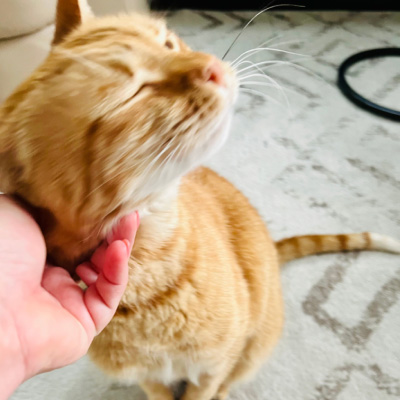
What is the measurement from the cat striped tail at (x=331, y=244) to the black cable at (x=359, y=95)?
71 centimetres

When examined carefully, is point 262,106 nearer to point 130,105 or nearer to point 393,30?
point 393,30

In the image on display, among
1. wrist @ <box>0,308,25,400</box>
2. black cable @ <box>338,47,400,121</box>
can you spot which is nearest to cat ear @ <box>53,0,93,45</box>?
wrist @ <box>0,308,25,400</box>

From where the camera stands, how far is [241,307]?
34.4 inches

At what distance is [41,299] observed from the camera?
644 millimetres

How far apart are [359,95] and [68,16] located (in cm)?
153

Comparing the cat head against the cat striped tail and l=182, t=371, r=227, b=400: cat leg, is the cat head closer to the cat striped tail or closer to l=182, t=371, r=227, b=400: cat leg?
l=182, t=371, r=227, b=400: cat leg

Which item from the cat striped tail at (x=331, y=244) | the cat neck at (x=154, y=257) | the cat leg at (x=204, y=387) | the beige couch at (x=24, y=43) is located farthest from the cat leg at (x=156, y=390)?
the beige couch at (x=24, y=43)

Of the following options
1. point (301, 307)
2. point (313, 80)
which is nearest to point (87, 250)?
point (301, 307)

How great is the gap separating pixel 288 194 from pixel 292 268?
33 cm

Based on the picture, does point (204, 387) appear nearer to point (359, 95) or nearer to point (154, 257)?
point (154, 257)

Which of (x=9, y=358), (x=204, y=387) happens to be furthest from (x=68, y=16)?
(x=204, y=387)

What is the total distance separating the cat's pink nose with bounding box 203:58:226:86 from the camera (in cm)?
56

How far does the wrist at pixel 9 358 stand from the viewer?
555 millimetres

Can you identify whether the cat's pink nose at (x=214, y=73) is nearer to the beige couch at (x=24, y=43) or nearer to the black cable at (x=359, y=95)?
the beige couch at (x=24, y=43)
